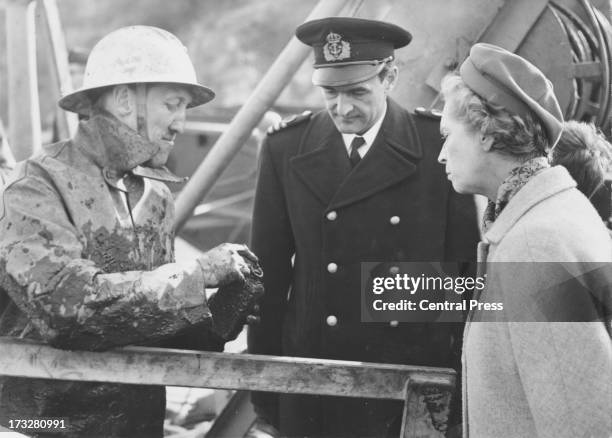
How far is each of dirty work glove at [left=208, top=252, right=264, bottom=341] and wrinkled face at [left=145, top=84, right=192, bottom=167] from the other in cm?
46

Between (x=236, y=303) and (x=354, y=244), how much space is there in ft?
2.02

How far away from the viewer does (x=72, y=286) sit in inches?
107

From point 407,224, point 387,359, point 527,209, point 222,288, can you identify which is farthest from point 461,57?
point 527,209

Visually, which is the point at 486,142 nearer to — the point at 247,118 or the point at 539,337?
the point at 539,337

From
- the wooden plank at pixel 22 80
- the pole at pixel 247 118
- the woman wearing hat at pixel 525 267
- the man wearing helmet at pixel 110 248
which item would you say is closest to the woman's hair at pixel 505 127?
the woman wearing hat at pixel 525 267

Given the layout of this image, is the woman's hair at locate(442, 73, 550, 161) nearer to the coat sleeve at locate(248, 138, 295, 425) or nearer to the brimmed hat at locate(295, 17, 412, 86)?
the brimmed hat at locate(295, 17, 412, 86)

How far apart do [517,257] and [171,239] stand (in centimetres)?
142

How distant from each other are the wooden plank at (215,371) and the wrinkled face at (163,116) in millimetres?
673

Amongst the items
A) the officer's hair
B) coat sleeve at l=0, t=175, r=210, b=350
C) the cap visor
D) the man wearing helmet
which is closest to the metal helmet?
the man wearing helmet

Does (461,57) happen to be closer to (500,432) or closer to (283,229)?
(283,229)

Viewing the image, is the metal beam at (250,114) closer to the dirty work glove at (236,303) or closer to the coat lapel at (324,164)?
the coat lapel at (324,164)

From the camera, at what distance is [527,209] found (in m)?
2.38

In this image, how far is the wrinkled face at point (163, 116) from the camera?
10.2ft

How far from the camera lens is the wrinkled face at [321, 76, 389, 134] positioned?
3.53m
